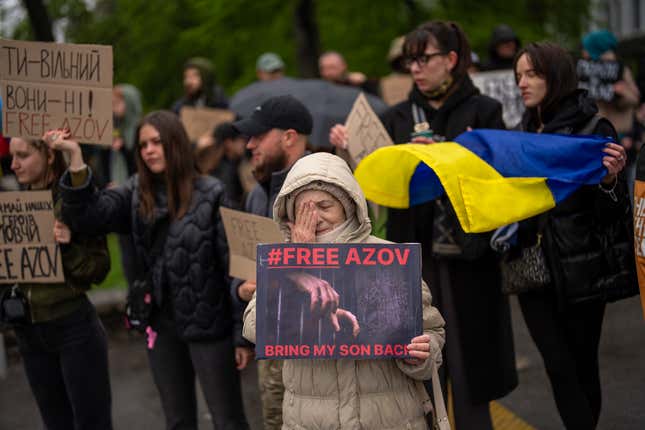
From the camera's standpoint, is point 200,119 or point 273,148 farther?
point 200,119

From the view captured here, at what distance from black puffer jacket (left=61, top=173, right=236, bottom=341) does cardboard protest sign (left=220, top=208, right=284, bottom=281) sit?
0.67ft

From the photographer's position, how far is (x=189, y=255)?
4723 mm

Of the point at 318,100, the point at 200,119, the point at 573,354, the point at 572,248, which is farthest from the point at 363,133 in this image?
the point at 200,119

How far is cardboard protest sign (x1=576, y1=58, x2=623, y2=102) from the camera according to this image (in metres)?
7.73

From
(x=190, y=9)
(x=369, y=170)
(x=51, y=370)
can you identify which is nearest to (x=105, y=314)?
(x=51, y=370)

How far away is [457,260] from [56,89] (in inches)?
90.7

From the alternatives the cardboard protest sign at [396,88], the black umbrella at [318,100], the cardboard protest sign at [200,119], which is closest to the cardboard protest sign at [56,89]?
the black umbrella at [318,100]

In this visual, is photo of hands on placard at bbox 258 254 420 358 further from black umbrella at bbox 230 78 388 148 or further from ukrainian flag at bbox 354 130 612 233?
black umbrella at bbox 230 78 388 148

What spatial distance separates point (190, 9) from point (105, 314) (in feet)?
31.7

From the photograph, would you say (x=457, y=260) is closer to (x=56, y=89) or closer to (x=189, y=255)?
(x=189, y=255)

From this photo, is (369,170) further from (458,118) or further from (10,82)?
(10,82)

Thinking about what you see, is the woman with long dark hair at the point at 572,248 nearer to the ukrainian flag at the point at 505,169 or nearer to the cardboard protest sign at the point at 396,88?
the ukrainian flag at the point at 505,169

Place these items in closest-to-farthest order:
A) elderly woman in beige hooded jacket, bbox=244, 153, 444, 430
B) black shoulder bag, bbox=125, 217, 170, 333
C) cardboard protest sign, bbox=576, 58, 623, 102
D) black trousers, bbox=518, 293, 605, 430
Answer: elderly woman in beige hooded jacket, bbox=244, 153, 444, 430, black trousers, bbox=518, 293, 605, 430, black shoulder bag, bbox=125, 217, 170, 333, cardboard protest sign, bbox=576, 58, 623, 102

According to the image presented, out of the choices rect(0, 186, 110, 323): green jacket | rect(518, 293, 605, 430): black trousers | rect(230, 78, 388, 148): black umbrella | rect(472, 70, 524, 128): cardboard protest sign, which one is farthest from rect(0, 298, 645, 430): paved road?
rect(230, 78, 388, 148): black umbrella
